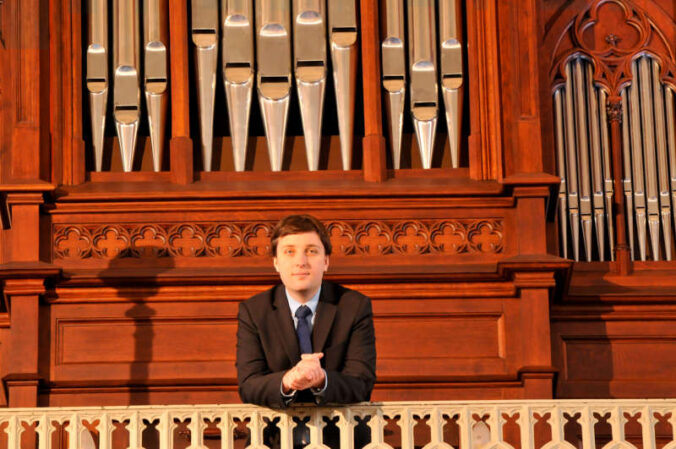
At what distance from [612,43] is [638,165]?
37.2 inches

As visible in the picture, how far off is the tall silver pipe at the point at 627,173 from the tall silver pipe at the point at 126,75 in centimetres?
351

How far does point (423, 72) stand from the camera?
12320 millimetres

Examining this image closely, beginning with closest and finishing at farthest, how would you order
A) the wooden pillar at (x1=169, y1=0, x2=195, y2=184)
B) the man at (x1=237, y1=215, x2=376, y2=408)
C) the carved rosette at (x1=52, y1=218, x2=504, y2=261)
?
the man at (x1=237, y1=215, x2=376, y2=408) → the carved rosette at (x1=52, y1=218, x2=504, y2=261) → the wooden pillar at (x1=169, y1=0, x2=195, y2=184)

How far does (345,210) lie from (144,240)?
135 centimetres

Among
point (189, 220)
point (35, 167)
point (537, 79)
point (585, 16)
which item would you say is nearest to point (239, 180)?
point (189, 220)

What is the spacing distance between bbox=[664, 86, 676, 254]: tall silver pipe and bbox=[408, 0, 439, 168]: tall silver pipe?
183 centimetres

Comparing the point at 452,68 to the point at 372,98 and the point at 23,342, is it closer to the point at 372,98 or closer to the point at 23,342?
the point at 372,98

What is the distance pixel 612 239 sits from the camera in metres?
12.7

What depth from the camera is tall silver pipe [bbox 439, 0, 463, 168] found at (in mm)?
12219

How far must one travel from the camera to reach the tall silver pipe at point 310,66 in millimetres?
12203

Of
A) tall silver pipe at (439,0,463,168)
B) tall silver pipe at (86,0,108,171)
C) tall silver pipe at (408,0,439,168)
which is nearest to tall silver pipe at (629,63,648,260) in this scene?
tall silver pipe at (439,0,463,168)

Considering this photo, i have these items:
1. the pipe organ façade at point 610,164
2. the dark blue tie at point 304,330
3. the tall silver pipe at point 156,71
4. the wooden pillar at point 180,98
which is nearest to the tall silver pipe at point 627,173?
the pipe organ façade at point 610,164

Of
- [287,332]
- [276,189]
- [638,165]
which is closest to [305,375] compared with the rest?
[287,332]

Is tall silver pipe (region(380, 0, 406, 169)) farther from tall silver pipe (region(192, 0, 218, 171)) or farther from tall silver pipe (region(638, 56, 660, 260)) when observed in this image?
tall silver pipe (region(638, 56, 660, 260))
